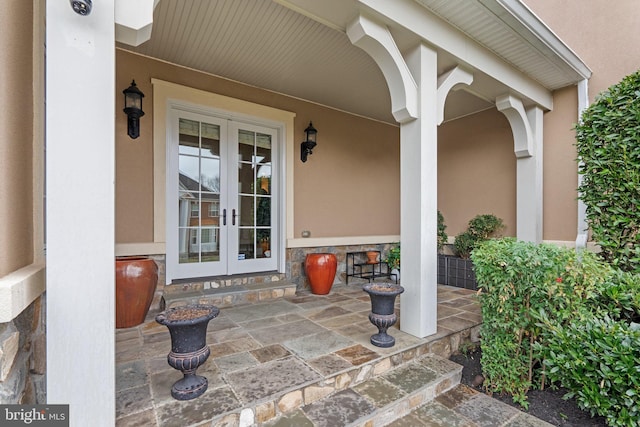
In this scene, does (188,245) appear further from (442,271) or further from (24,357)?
(442,271)

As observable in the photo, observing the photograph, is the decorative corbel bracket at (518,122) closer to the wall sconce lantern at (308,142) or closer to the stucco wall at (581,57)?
the stucco wall at (581,57)

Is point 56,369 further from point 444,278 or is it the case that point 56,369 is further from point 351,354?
point 444,278

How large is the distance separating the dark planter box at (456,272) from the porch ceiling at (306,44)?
96.2 inches

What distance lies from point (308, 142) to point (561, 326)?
11.4ft

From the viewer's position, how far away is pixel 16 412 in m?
1.20

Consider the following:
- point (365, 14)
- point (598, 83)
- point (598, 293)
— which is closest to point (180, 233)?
point (365, 14)

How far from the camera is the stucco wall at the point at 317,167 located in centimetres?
322

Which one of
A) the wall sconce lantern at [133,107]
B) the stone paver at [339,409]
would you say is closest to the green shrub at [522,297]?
the stone paver at [339,409]

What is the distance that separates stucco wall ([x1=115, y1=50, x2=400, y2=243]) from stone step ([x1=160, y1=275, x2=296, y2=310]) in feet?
2.39

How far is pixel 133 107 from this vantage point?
307 centimetres

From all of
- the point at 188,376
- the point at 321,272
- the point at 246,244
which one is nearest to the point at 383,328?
the point at 188,376

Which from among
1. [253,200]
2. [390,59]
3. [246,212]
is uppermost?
[390,59]

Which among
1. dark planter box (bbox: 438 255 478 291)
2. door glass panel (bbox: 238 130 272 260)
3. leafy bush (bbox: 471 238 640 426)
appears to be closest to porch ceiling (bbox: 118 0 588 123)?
door glass panel (bbox: 238 130 272 260)

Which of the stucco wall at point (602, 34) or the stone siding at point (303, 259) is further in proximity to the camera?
the stone siding at point (303, 259)
